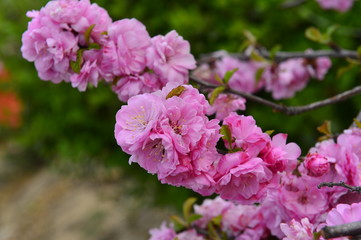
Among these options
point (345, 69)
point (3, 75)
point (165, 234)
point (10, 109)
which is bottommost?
point (10, 109)

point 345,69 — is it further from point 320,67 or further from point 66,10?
point 66,10

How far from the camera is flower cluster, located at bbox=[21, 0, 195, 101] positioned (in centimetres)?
109

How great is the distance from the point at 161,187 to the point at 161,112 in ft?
9.19

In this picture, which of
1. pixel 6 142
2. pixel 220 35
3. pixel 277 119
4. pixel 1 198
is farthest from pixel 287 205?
pixel 6 142

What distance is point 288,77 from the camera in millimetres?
1795

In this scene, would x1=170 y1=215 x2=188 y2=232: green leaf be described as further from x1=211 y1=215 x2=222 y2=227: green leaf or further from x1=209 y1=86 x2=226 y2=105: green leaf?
x1=209 y1=86 x2=226 y2=105: green leaf

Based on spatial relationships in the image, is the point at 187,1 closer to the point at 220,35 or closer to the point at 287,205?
the point at 220,35

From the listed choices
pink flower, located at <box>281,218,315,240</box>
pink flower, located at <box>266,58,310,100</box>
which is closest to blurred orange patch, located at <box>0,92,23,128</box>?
pink flower, located at <box>266,58,310,100</box>

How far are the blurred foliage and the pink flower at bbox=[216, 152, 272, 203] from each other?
6.90ft

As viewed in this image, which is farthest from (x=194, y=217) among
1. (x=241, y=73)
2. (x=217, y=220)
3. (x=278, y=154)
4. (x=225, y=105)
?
(x=241, y=73)

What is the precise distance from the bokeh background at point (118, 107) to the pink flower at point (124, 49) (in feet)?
6.47

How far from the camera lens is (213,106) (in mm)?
1211

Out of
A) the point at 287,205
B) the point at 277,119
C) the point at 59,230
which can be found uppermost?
the point at 287,205

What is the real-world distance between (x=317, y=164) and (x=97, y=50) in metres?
0.55
